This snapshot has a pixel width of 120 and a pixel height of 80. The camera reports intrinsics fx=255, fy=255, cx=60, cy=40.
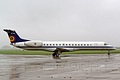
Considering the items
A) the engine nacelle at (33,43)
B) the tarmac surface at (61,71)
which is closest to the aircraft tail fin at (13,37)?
the engine nacelle at (33,43)

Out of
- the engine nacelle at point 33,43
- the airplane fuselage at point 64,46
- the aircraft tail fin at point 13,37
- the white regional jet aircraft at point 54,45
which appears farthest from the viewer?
the aircraft tail fin at point 13,37

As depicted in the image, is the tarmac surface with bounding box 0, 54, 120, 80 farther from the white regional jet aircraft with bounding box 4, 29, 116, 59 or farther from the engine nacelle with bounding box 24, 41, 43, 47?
the white regional jet aircraft with bounding box 4, 29, 116, 59

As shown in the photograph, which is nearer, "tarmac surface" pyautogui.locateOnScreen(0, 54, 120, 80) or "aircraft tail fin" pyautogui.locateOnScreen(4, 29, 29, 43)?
"tarmac surface" pyautogui.locateOnScreen(0, 54, 120, 80)

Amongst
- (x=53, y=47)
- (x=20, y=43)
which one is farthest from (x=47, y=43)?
(x=20, y=43)

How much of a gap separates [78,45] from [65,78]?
134 ft

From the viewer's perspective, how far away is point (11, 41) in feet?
182

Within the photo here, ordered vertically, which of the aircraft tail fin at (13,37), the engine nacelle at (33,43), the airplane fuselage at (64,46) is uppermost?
the aircraft tail fin at (13,37)

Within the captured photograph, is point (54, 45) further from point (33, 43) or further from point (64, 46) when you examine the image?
point (33, 43)

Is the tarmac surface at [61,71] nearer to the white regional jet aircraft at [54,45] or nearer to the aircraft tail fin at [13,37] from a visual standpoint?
the white regional jet aircraft at [54,45]

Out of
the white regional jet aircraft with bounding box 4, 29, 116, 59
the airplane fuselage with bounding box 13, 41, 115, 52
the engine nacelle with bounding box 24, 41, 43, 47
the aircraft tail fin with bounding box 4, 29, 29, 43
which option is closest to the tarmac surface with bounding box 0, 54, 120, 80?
the engine nacelle with bounding box 24, 41, 43, 47

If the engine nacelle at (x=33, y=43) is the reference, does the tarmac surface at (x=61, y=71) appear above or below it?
below

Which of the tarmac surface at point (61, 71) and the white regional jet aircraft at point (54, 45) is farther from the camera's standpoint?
the white regional jet aircraft at point (54, 45)

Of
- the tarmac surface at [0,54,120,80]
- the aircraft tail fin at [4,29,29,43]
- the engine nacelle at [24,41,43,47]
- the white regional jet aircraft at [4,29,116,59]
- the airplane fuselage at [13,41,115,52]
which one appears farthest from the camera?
the aircraft tail fin at [4,29,29,43]

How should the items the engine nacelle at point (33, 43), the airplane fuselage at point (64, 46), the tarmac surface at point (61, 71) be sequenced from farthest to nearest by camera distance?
1. the airplane fuselage at point (64, 46)
2. the engine nacelle at point (33, 43)
3. the tarmac surface at point (61, 71)
